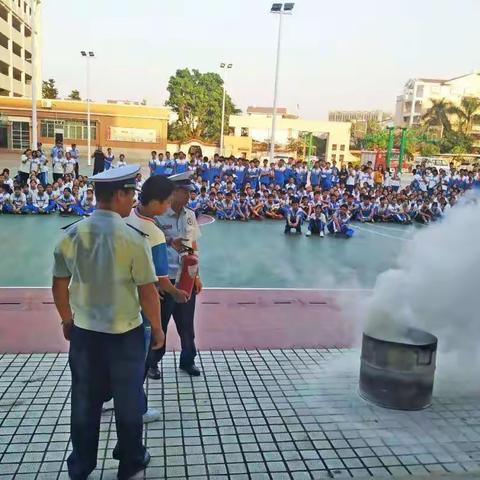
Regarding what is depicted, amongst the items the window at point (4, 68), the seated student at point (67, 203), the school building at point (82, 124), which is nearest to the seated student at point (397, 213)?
the seated student at point (67, 203)

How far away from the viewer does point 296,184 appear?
19250 millimetres

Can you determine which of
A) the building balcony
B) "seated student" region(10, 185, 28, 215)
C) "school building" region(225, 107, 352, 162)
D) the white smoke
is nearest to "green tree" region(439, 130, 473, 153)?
"school building" region(225, 107, 352, 162)

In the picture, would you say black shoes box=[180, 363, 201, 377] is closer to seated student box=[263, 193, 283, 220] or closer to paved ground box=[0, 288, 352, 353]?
paved ground box=[0, 288, 352, 353]

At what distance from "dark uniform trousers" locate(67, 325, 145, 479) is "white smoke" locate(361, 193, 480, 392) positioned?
240cm

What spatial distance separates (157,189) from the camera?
3.60 metres

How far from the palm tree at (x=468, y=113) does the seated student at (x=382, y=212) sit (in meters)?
50.7

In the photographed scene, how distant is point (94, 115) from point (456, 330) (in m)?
42.6

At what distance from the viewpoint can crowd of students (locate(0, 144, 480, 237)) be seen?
14695 millimetres

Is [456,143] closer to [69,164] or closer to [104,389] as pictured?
[69,164]

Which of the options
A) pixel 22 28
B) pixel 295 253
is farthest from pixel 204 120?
pixel 295 253

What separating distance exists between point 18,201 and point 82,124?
31799mm

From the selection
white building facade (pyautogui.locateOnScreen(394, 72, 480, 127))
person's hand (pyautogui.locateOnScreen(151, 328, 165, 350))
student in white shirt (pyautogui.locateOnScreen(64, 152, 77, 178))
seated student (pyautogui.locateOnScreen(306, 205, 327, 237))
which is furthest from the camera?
white building facade (pyautogui.locateOnScreen(394, 72, 480, 127))

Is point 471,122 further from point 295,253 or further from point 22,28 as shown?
point 295,253

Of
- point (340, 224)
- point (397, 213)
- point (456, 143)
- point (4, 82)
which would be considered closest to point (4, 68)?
point (4, 82)
